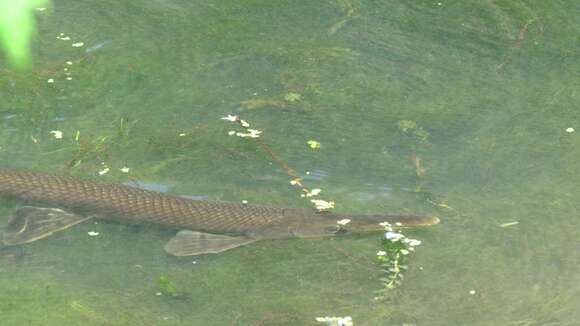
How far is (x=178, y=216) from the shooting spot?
540 cm

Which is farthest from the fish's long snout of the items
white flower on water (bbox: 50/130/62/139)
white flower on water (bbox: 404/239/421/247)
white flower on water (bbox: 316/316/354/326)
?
white flower on water (bbox: 50/130/62/139)

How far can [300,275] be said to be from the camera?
5035mm

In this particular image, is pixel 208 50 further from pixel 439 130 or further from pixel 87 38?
pixel 439 130

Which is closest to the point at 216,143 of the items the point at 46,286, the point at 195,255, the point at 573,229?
the point at 195,255

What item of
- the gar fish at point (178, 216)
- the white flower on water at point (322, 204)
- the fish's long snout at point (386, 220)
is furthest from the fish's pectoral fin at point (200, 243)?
the fish's long snout at point (386, 220)

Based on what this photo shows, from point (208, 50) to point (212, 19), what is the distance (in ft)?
1.71

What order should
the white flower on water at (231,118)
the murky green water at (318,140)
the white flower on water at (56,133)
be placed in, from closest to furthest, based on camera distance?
the murky green water at (318,140) → the white flower on water at (56,133) → the white flower on water at (231,118)

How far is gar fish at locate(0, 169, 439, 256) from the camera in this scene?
5316mm

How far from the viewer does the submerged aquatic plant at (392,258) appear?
4.87 metres

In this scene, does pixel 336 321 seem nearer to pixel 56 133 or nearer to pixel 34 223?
pixel 34 223

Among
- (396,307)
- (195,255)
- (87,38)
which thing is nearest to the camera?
(396,307)

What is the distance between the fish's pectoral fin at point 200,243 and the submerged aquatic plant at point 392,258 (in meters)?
0.74

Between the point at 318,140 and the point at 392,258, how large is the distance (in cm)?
133

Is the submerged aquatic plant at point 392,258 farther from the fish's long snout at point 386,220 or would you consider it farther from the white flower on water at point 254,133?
the white flower on water at point 254,133
